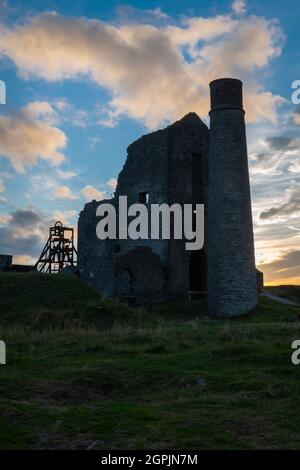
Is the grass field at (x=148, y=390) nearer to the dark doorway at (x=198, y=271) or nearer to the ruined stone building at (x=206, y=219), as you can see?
the ruined stone building at (x=206, y=219)

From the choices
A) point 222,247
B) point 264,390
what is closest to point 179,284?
point 222,247

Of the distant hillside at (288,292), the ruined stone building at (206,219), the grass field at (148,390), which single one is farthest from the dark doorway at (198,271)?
the grass field at (148,390)

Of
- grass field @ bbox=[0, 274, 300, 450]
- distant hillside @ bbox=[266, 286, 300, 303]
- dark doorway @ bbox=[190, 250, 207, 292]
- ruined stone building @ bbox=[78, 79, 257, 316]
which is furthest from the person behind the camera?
distant hillside @ bbox=[266, 286, 300, 303]

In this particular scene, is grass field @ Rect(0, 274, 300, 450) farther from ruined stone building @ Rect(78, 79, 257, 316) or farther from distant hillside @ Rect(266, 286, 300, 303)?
distant hillside @ Rect(266, 286, 300, 303)

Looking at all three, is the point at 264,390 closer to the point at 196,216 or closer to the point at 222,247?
the point at 222,247

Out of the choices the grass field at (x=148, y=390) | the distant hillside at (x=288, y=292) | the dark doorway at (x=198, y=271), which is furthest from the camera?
the distant hillside at (x=288, y=292)

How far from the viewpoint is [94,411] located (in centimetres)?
800

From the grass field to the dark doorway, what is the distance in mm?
15120

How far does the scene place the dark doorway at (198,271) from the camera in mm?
32656

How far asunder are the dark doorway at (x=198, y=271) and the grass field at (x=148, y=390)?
15120mm

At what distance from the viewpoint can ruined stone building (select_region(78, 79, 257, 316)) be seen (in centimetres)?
2688

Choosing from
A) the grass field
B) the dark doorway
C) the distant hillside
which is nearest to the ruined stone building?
the dark doorway

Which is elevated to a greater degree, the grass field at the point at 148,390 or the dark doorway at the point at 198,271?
the dark doorway at the point at 198,271
